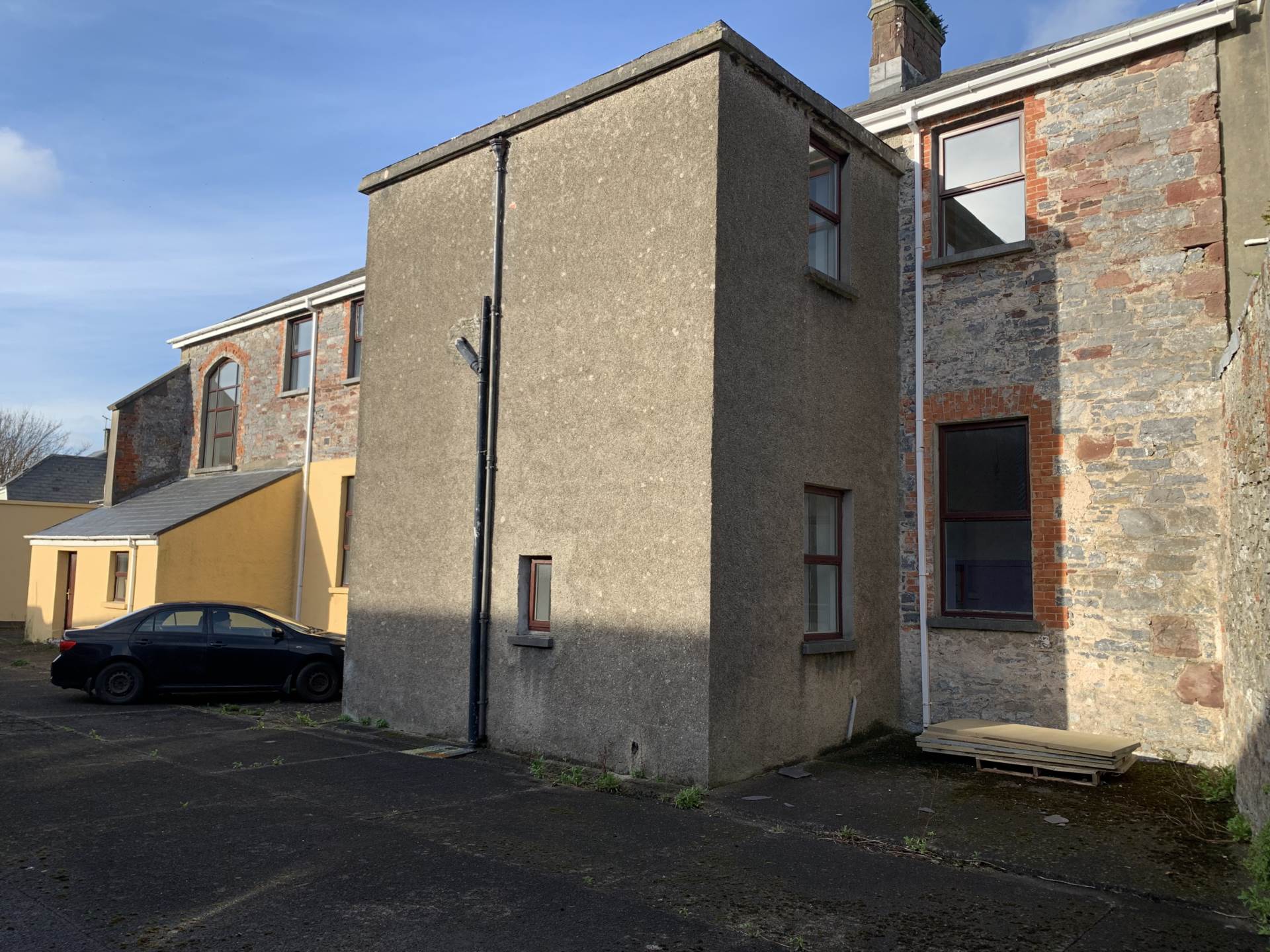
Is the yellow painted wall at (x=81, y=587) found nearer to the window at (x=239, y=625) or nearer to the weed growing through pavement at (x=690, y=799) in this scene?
the window at (x=239, y=625)

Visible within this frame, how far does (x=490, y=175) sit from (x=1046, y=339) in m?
6.07

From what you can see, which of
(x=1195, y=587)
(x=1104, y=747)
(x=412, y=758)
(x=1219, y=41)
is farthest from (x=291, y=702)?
(x=1219, y=41)

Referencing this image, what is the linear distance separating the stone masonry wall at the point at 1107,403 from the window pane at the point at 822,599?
110 cm

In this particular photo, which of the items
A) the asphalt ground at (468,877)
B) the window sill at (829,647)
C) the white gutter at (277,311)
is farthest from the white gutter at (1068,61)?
the white gutter at (277,311)

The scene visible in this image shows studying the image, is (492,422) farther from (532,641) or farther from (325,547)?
(325,547)

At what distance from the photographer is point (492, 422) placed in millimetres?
9805

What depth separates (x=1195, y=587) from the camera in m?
8.37

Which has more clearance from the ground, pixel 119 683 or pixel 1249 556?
pixel 1249 556

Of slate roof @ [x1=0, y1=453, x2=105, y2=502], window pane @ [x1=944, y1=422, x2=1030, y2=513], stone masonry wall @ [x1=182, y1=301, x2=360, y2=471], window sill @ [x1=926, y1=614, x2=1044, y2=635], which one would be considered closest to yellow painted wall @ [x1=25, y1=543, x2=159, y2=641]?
stone masonry wall @ [x1=182, y1=301, x2=360, y2=471]

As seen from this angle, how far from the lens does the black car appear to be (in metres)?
12.4

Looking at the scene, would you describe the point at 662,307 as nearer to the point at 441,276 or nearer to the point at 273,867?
the point at 441,276

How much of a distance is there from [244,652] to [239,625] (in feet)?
1.35

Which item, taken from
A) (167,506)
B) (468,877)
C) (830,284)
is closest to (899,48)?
(830,284)

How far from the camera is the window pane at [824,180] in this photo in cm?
982
